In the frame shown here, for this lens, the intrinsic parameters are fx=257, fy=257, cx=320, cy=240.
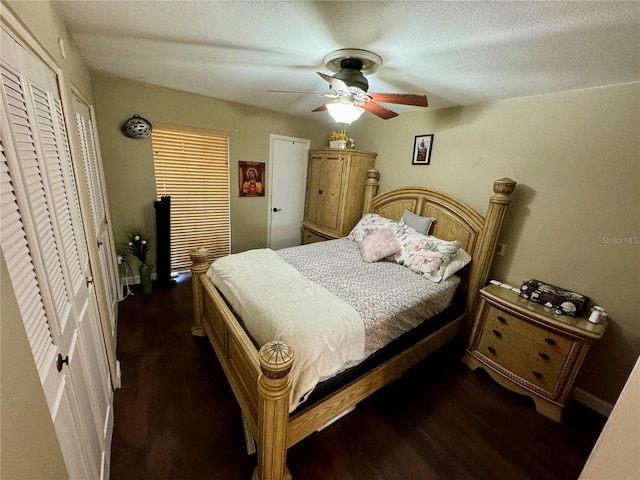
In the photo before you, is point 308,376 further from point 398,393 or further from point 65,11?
point 65,11

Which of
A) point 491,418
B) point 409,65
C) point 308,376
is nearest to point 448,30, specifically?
point 409,65

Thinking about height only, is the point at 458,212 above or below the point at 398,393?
above

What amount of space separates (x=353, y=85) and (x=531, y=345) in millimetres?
2312

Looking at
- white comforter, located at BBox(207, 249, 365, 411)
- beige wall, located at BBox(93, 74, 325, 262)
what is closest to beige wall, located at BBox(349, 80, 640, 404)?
white comforter, located at BBox(207, 249, 365, 411)

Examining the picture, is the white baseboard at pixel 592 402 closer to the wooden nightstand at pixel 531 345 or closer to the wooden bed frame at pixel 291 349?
the wooden nightstand at pixel 531 345

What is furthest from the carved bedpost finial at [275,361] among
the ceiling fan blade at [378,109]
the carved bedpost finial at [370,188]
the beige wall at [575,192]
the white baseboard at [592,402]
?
the carved bedpost finial at [370,188]

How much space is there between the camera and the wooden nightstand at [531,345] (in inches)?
70.6

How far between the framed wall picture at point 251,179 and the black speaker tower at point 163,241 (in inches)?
38.1

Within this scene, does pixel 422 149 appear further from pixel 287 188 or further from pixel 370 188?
pixel 287 188

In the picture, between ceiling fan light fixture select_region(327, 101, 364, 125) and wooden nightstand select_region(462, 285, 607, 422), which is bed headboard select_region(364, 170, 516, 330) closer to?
wooden nightstand select_region(462, 285, 607, 422)

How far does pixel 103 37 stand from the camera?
167 centimetres

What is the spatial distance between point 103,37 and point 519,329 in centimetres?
360

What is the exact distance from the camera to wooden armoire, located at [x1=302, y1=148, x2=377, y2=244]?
134 inches

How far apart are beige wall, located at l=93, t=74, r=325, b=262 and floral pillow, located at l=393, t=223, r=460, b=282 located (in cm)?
230
